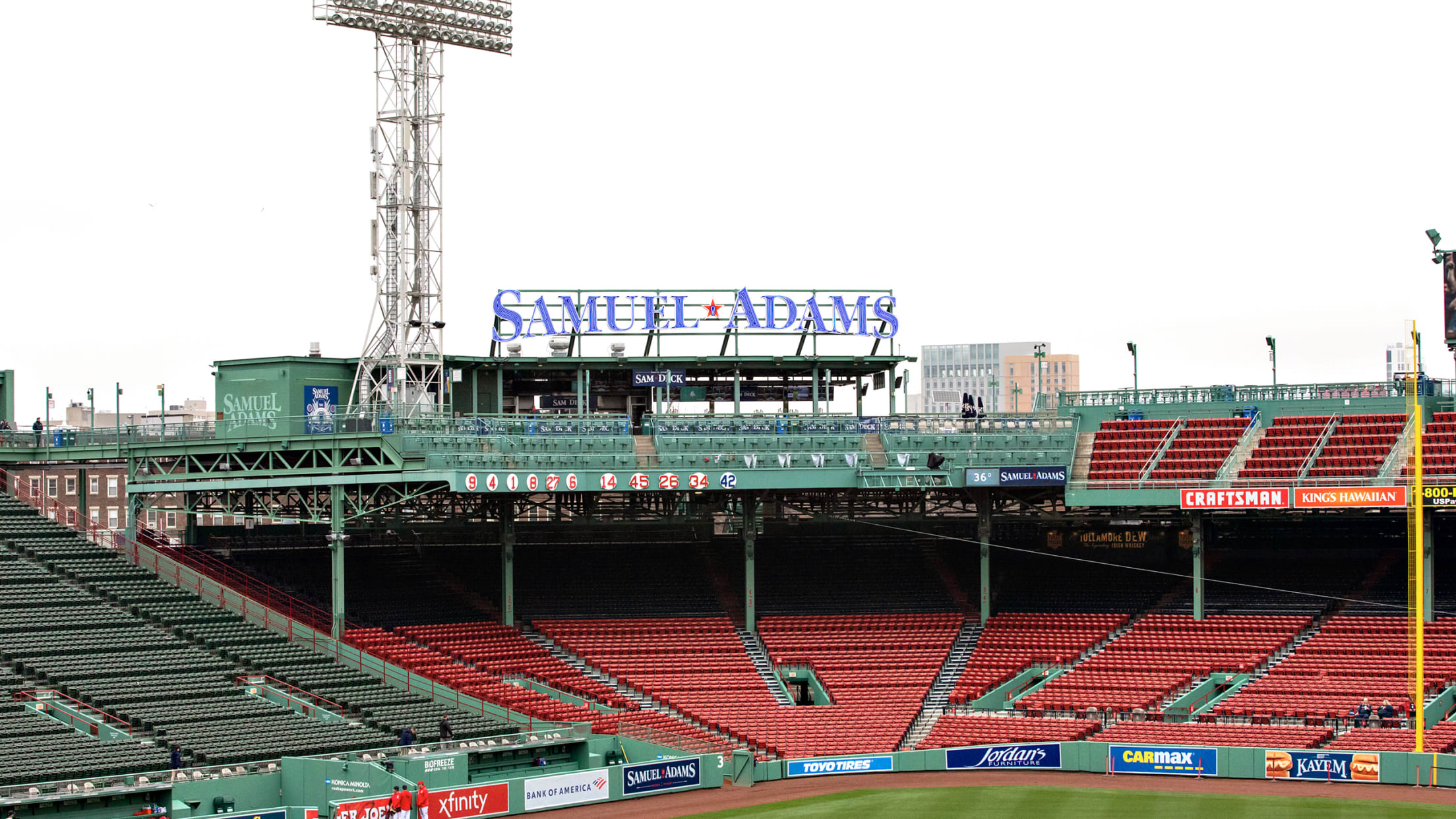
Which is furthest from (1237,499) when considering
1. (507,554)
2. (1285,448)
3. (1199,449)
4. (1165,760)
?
(507,554)

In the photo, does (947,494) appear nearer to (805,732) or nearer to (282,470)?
(805,732)

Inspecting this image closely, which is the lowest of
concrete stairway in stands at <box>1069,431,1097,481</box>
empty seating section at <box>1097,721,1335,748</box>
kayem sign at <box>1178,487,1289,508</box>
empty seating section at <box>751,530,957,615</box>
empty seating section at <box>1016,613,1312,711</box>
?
empty seating section at <box>1097,721,1335,748</box>

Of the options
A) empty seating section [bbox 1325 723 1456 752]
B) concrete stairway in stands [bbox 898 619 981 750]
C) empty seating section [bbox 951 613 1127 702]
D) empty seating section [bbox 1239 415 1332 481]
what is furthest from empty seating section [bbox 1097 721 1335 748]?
empty seating section [bbox 1239 415 1332 481]

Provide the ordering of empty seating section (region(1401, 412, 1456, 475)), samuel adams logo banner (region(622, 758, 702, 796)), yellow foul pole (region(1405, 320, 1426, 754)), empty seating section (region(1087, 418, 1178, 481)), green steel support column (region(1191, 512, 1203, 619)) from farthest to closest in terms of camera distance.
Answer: empty seating section (region(1087, 418, 1178, 481)) → green steel support column (region(1191, 512, 1203, 619)) → empty seating section (region(1401, 412, 1456, 475)) → samuel adams logo banner (region(622, 758, 702, 796)) → yellow foul pole (region(1405, 320, 1426, 754))

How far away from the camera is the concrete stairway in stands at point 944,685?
4753cm

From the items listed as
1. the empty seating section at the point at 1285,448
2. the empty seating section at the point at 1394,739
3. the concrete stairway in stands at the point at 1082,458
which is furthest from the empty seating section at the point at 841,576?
the empty seating section at the point at 1394,739

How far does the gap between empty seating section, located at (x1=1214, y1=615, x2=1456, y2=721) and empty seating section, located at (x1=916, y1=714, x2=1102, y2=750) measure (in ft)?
14.2

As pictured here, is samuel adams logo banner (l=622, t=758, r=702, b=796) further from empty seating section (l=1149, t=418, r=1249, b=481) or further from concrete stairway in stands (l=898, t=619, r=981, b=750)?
empty seating section (l=1149, t=418, r=1249, b=481)

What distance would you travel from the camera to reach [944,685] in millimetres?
50844

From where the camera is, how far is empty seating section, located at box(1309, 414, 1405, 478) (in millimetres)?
49688

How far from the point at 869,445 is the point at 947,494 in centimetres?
463

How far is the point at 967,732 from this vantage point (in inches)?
1831

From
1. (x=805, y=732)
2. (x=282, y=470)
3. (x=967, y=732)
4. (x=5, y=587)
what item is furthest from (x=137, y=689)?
(x=967, y=732)

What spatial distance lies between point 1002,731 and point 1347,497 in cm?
1312
